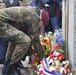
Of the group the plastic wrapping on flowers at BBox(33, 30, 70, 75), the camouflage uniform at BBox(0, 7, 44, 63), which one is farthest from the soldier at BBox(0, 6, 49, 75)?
the plastic wrapping on flowers at BBox(33, 30, 70, 75)

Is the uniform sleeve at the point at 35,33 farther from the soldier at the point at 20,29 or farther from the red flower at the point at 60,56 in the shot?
the red flower at the point at 60,56

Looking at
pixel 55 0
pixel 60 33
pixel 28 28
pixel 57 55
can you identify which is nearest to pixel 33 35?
pixel 28 28

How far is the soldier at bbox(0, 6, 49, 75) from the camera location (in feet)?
20.3

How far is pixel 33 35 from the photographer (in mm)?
6328

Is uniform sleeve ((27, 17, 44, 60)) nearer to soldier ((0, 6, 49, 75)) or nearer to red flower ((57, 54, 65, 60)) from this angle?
soldier ((0, 6, 49, 75))

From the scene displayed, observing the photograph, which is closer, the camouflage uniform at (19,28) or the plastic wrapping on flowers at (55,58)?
the plastic wrapping on flowers at (55,58)

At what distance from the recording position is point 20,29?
6.53 metres

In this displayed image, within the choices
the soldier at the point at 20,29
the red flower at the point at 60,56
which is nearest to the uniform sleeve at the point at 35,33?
the soldier at the point at 20,29

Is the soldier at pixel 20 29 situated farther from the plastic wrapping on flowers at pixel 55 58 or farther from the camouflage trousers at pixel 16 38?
the plastic wrapping on flowers at pixel 55 58

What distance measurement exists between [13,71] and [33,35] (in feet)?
2.69

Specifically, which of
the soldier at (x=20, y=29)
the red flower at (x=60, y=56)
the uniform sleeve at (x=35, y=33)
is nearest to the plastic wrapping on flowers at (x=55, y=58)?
the red flower at (x=60, y=56)

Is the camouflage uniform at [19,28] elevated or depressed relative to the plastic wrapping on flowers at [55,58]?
elevated

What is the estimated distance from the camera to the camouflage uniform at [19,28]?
6.19 m

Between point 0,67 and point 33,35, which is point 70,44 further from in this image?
point 0,67
